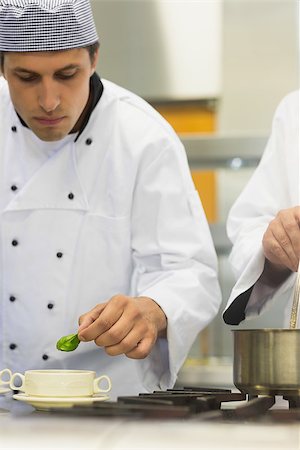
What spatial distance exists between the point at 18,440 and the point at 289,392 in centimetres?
47

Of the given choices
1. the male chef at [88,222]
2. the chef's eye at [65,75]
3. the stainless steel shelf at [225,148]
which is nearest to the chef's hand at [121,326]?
the male chef at [88,222]

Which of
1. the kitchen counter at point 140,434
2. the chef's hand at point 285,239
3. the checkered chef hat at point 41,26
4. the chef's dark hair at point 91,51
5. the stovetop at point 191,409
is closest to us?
the kitchen counter at point 140,434

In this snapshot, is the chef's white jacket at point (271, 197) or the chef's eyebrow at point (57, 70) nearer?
the chef's eyebrow at point (57, 70)

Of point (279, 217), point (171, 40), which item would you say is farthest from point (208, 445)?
point (171, 40)

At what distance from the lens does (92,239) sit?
6.78 feet

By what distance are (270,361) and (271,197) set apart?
0.99 m

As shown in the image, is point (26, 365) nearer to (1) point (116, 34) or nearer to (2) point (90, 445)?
(2) point (90, 445)

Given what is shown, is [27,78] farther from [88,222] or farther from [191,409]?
[191,409]

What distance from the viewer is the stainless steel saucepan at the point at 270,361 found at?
3.89 feet

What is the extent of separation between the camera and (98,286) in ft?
6.75

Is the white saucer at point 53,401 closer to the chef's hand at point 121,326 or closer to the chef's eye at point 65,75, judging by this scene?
the chef's hand at point 121,326

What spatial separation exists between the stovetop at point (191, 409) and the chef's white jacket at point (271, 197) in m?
0.74

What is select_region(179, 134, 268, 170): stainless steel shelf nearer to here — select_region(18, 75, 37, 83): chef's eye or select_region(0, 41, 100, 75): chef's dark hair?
select_region(0, 41, 100, 75): chef's dark hair

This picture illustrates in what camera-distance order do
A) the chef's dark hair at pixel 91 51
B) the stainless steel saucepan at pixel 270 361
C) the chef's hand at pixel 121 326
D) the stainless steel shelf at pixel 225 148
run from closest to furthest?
the stainless steel saucepan at pixel 270 361 < the chef's hand at pixel 121 326 < the chef's dark hair at pixel 91 51 < the stainless steel shelf at pixel 225 148
